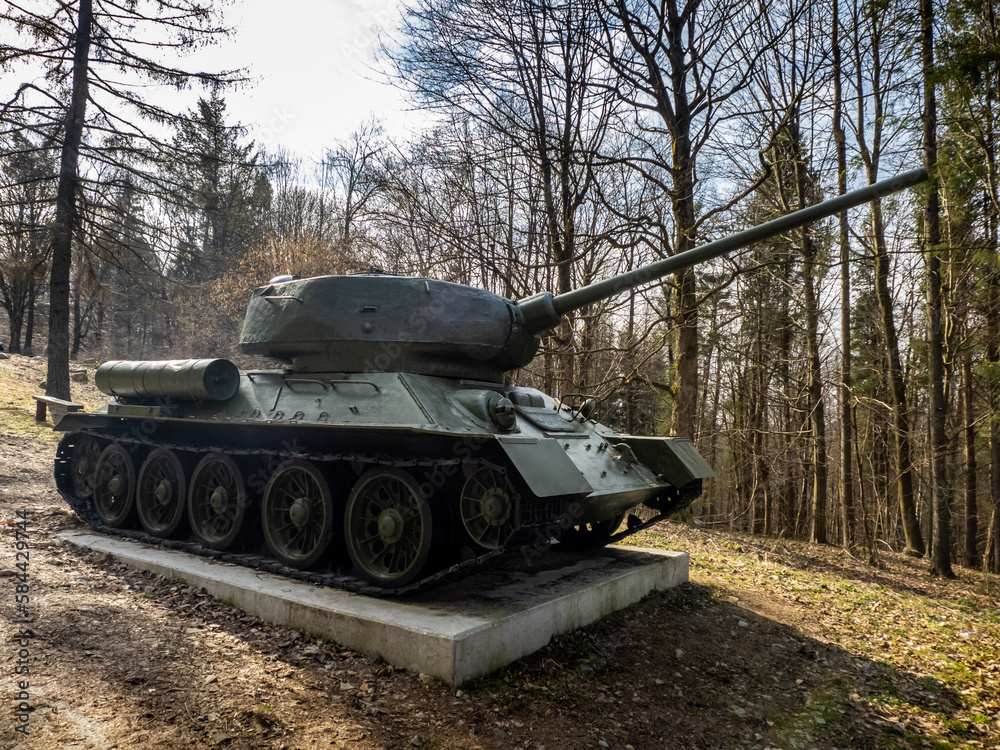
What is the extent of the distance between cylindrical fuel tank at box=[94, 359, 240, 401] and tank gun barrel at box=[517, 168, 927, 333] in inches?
125

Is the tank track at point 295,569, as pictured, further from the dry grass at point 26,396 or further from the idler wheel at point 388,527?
the dry grass at point 26,396

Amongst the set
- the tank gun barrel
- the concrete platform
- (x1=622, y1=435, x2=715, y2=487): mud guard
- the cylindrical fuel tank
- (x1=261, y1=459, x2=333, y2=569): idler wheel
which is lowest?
Answer: the concrete platform

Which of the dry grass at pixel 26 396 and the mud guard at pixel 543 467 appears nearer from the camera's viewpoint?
the mud guard at pixel 543 467

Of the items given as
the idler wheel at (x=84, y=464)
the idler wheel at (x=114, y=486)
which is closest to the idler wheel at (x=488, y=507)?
the idler wheel at (x=114, y=486)

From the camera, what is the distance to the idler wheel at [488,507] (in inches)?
212

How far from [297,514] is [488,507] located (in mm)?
2130

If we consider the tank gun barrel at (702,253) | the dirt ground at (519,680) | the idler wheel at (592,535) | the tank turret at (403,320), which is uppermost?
the tank gun barrel at (702,253)

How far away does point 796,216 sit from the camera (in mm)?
6543

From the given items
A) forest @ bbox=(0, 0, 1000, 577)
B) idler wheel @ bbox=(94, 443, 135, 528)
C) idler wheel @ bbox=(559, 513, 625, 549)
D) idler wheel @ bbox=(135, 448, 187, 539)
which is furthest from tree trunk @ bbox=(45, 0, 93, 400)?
idler wheel @ bbox=(559, 513, 625, 549)

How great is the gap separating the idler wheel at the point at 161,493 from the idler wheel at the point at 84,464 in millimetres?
1200

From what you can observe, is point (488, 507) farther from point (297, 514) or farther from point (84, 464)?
point (84, 464)

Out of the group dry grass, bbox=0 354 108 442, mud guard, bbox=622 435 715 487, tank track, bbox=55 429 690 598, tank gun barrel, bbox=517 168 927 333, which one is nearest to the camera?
tank track, bbox=55 429 690 598

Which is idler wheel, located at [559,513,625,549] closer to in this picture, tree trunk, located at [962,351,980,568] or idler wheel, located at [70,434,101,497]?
idler wheel, located at [70,434,101,497]

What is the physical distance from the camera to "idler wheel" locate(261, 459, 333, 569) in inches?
252
